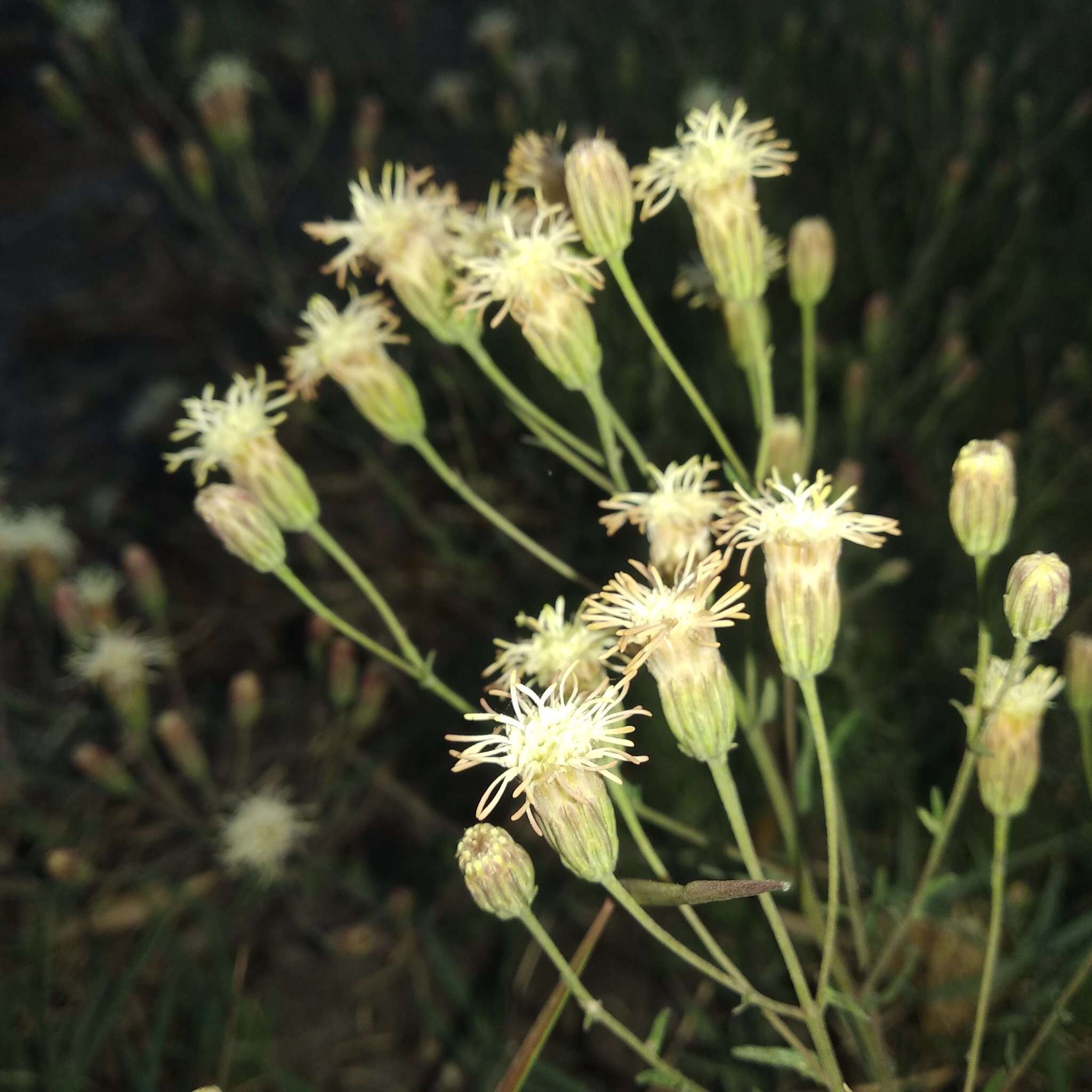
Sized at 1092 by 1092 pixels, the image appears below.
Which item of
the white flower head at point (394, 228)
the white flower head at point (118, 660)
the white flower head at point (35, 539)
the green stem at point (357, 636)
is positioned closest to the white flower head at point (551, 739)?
the green stem at point (357, 636)

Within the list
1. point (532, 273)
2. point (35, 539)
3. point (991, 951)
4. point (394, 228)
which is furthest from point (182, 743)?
point (991, 951)

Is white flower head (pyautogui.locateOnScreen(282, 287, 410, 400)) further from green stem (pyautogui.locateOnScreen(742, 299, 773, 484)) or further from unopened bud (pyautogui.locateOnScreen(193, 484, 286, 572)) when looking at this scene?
green stem (pyautogui.locateOnScreen(742, 299, 773, 484))

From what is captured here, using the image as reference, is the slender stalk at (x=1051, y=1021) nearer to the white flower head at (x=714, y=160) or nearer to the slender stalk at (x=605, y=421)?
the slender stalk at (x=605, y=421)

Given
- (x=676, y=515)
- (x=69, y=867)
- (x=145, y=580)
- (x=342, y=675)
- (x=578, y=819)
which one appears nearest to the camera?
(x=578, y=819)

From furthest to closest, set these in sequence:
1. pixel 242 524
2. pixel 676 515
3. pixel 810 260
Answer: pixel 810 260, pixel 242 524, pixel 676 515

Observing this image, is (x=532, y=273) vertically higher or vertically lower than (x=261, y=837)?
higher

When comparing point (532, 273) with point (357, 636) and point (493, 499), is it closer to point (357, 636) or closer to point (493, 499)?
point (357, 636)

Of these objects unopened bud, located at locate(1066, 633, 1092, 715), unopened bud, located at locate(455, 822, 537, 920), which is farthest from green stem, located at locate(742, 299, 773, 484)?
Result: unopened bud, located at locate(455, 822, 537, 920)
